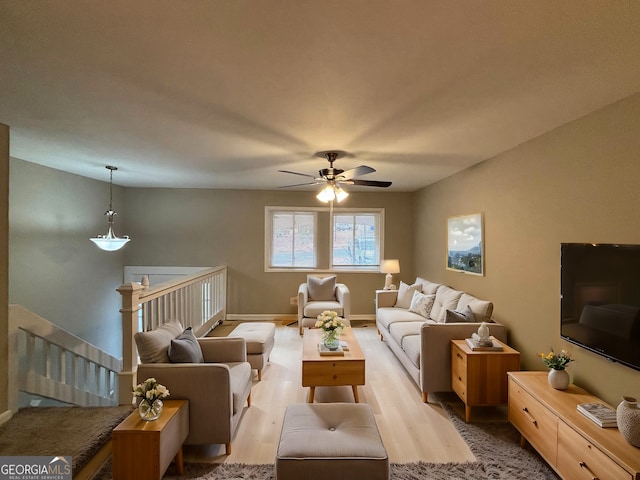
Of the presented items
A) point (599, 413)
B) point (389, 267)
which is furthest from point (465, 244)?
point (599, 413)

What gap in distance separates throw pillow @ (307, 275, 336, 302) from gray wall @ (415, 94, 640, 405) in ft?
7.33

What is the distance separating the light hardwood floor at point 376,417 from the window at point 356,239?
2384mm

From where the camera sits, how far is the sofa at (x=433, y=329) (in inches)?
121

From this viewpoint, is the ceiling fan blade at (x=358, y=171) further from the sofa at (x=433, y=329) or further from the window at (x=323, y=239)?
the window at (x=323, y=239)

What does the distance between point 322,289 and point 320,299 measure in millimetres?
181

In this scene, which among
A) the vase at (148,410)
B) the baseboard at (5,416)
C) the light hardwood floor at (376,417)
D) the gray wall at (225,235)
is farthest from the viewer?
the gray wall at (225,235)

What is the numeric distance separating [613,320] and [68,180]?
6.38 metres

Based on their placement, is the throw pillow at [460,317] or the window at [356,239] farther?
the window at [356,239]

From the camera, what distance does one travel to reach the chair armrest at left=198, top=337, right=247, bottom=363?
9.51 ft

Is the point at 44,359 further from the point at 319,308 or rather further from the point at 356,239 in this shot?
the point at 356,239

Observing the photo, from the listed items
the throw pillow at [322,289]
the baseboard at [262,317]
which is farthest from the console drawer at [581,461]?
the baseboard at [262,317]

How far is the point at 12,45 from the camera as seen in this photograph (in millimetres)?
1577

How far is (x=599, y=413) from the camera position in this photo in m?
1.93

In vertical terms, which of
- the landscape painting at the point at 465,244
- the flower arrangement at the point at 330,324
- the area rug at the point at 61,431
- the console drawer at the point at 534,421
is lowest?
the area rug at the point at 61,431
